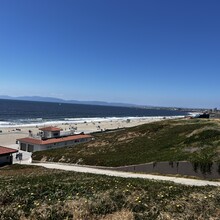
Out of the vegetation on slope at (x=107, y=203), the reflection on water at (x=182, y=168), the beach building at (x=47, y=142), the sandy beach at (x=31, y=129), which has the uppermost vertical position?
the vegetation on slope at (x=107, y=203)

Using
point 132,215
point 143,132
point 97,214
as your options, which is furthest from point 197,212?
point 143,132

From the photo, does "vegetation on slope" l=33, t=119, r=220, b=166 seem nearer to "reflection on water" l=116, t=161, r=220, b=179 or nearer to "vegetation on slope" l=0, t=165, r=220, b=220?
"reflection on water" l=116, t=161, r=220, b=179

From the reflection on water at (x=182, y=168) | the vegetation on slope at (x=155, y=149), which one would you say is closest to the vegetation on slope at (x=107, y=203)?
the reflection on water at (x=182, y=168)

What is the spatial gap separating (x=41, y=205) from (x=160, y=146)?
80.2ft

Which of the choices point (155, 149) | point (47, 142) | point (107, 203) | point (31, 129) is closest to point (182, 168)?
point (155, 149)

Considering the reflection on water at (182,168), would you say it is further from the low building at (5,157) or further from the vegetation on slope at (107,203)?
the low building at (5,157)

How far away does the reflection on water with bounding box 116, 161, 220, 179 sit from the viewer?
20.1m

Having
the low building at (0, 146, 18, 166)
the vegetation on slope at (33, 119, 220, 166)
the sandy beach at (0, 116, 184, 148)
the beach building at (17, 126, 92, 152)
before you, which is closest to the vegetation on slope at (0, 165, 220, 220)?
the vegetation on slope at (33, 119, 220, 166)

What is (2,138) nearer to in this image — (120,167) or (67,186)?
(120,167)

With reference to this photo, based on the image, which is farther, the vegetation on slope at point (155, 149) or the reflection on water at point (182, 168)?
the vegetation on slope at point (155, 149)

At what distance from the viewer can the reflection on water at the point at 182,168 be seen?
65.9ft

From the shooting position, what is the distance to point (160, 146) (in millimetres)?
32312

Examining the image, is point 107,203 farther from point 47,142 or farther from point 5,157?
point 47,142

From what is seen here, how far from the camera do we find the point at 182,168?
21734 mm
